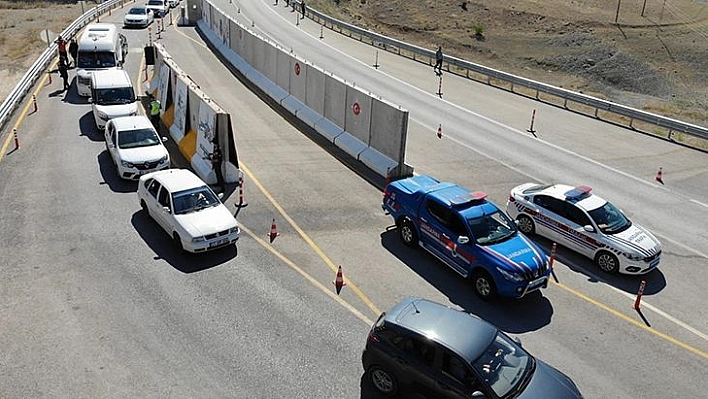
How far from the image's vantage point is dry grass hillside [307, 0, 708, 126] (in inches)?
1966

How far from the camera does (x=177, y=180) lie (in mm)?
15984

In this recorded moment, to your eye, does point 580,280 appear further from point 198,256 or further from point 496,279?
point 198,256

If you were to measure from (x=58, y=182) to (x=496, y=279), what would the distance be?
1402 cm

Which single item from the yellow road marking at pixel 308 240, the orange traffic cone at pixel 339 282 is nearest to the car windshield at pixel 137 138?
the yellow road marking at pixel 308 240

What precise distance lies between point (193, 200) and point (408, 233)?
5.69 m

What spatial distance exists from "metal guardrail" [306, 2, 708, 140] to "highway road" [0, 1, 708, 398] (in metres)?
1.83

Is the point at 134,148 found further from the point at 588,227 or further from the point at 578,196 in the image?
the point at 588,227

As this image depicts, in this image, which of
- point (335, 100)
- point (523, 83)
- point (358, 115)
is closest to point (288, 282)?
point (358, 115)

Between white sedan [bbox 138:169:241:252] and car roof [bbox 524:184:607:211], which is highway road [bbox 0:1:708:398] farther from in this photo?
car roof [bbox 524:184:607:211]

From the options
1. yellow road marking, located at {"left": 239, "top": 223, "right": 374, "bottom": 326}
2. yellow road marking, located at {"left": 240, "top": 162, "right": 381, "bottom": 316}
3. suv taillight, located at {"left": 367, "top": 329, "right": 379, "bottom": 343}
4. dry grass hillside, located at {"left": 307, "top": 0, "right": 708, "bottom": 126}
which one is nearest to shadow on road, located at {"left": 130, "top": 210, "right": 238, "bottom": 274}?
yellow road marking, located at {"left": 239, "top": 223, "right": 374, "bottom": 326}

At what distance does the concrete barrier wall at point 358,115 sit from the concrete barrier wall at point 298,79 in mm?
3985

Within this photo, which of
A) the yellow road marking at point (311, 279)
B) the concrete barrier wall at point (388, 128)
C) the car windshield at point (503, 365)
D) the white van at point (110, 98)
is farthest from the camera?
the white van at point (110, 98)

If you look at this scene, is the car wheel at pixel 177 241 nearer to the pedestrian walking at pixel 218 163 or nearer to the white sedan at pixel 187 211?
the white sedan at pixel 187 211

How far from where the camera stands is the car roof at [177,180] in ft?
51.2
